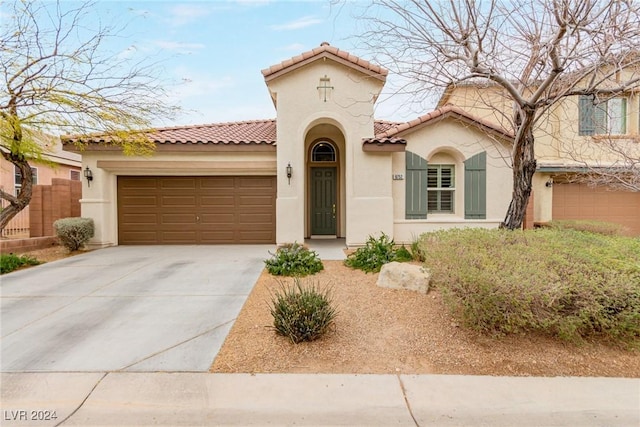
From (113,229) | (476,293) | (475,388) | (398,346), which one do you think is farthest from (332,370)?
(113,229)

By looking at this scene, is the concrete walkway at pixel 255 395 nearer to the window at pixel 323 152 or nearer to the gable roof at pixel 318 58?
the gable roof at pixel 318 58

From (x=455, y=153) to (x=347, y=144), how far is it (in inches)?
148

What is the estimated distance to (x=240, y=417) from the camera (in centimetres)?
280

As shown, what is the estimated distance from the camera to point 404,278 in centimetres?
578

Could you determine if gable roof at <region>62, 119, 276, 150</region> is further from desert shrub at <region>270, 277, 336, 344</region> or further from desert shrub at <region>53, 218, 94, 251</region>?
desert shrub at <region>270, 277, 336, 344</region>

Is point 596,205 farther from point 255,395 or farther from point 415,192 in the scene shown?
point 255,395

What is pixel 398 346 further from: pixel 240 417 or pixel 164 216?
pixel 164 216

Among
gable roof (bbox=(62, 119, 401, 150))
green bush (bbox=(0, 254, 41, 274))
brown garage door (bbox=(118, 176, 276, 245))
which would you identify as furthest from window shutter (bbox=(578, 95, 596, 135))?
green bush (bbox=(0, 254, 41, 274))

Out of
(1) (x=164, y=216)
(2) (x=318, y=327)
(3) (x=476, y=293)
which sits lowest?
(2) (x=318, y=327)

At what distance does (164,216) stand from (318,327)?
350 inches

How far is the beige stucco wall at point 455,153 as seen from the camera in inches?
392

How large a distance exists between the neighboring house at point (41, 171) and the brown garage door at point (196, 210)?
7.44ft

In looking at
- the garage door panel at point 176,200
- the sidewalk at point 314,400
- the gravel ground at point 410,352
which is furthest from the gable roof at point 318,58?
the sidewalk at point 314,400

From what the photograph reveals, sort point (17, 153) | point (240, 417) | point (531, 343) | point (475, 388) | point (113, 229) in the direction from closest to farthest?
1. point (240, 417)
2. point (475, 388)
3. point (531, 343)
4. point (17, 153)
5. point (113, 229)
